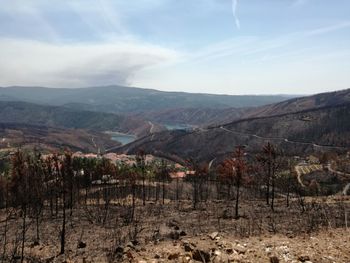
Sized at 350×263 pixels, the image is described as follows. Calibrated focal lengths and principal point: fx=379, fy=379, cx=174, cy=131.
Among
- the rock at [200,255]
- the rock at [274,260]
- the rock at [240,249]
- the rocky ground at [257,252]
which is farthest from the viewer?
the rock at [240,249]

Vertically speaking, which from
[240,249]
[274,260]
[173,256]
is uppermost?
[274,260]

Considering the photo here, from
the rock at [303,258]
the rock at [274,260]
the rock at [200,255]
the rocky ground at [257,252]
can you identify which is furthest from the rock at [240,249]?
the rock at [303,258]

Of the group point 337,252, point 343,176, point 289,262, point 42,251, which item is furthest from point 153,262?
point 343,176

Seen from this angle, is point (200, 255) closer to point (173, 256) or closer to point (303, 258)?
point (173, 256)

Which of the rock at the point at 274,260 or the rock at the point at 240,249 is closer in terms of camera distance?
the rock at the point at 274,260

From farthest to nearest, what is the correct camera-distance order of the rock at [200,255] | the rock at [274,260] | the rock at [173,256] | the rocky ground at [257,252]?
the rock at [173,256], the rock at [200,255], the rocky ground at [257,252], the rock at [274,260]

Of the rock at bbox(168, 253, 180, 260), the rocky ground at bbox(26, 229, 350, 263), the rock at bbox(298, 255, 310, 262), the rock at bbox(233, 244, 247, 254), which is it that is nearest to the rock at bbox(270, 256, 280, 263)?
the rocky ground at bbox(26, 229, 350, 263)

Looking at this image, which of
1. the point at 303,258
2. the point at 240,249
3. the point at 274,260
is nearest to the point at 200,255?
the point at 240,249

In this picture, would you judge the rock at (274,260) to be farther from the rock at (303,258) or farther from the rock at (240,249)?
the rock at (240,249)

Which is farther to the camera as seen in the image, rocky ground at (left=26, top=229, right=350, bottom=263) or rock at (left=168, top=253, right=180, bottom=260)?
rock at (left=168, top=253, right=180, bottom=260)

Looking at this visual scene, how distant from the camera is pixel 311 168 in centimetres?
13562

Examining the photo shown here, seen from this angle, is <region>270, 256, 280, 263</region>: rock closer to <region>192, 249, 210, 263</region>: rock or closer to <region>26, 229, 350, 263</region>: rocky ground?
<region>26, 229, 350, 263</region>: rocky ground

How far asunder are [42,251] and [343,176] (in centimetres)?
10497

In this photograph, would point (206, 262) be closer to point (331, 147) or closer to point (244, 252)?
point (244, 252)
